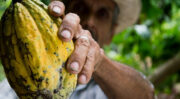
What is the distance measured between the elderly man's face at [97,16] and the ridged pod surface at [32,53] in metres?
0.89

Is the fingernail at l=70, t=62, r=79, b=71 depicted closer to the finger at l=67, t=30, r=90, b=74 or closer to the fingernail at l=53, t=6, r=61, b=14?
the finger at l=67, t=30, r=90, b=74

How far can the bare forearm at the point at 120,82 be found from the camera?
1.16 metres

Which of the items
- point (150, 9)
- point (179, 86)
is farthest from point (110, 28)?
point (179, 86)

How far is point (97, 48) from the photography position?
2.73 feet

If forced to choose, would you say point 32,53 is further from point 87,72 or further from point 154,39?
point 154,39

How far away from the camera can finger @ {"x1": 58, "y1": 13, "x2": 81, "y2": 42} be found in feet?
1.98

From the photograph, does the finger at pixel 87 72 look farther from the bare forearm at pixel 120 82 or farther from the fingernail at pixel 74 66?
the bare forearm at pixel 120 82

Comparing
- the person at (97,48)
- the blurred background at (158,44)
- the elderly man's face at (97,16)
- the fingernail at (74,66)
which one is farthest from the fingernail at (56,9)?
the blurred background at (158,44)

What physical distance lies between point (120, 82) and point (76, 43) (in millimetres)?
746

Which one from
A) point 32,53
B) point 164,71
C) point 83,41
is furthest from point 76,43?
point 164,71

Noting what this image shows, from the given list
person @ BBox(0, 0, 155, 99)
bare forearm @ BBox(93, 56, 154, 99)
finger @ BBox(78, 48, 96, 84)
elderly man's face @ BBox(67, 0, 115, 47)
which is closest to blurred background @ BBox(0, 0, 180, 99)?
person @ BBox(0, 0, 155, 99)

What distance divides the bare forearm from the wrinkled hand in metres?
0.34

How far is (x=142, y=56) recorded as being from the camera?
300 cm

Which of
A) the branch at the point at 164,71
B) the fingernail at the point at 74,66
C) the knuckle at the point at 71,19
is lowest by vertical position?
the branch at the point at 164,71
